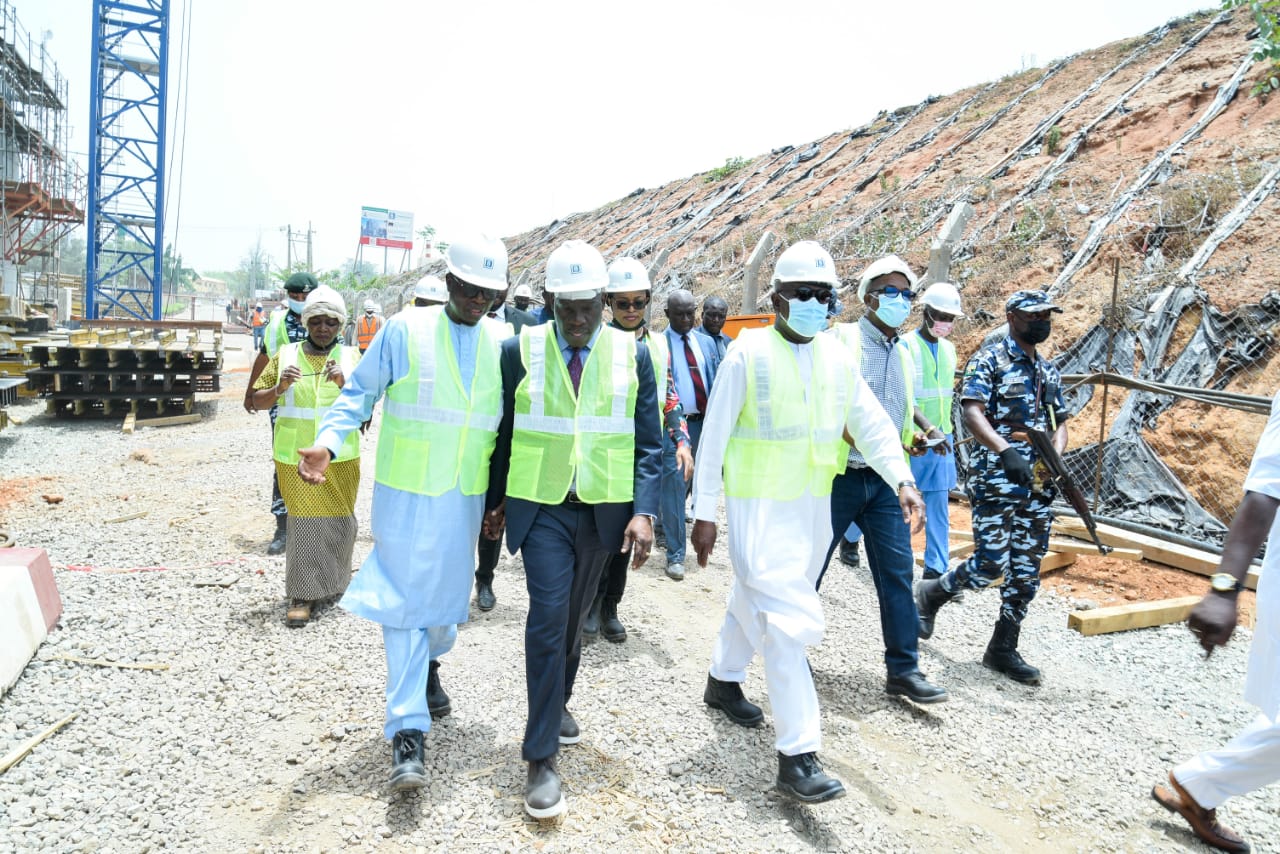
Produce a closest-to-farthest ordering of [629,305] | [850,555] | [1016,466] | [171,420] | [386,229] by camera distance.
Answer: [1016,466], [629,305], [850,555], [171,420], [386,229]

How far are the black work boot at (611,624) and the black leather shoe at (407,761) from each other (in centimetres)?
167

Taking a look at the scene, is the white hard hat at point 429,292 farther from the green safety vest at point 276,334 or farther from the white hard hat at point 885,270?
the white hard hat at point 885,270

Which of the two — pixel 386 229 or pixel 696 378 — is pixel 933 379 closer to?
pixel 696 378

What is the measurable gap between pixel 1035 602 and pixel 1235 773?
9.38 ft

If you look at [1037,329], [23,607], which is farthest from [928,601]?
[23,607]

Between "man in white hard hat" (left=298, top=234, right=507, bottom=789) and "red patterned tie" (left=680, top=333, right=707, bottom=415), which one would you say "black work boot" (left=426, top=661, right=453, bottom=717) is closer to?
"man in white hard hat" (left=298, top=234, right=507, bottom=789)

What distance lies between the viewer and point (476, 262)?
3.04m

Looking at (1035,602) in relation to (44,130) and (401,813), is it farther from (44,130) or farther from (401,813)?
(44,130)

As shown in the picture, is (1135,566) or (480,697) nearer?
(480,697)

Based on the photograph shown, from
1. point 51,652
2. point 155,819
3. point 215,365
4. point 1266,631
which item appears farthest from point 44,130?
point 1266,631

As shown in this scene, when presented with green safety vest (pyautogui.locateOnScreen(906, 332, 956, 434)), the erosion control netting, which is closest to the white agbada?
green safety vest (pyautogui.locateOnScreen(906, 332, 956, 434))

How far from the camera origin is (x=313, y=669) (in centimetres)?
400

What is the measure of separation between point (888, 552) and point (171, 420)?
38.7 feet

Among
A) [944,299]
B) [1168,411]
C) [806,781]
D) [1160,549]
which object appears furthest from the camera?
[1168,411]
